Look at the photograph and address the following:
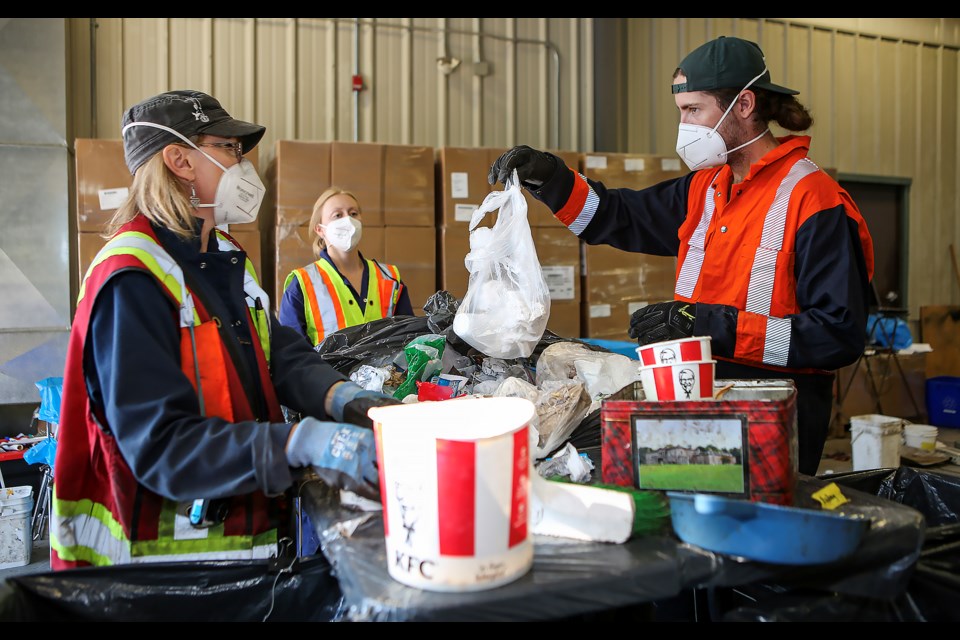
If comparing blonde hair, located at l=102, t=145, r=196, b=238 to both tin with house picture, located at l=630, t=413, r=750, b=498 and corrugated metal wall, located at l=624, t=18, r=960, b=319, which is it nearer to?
tin with house picture, located at l=630, t=413, r=750, b=498

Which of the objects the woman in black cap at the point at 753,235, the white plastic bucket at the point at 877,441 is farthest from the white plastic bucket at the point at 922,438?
the woman in black cap at the point at 753,235

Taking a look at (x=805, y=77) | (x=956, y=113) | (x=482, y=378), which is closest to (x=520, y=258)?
(x=482, y=378)

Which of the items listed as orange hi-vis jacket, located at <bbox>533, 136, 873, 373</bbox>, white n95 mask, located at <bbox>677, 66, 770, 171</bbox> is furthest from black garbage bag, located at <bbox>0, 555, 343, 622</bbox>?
white n95 mask, located at <bbox>677, 66, 770, 171</bbox>

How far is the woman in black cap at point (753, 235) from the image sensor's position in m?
1.80

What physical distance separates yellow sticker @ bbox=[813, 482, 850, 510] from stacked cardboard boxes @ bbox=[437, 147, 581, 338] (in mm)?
3864

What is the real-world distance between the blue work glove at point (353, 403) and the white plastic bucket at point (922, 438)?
4.96 meters

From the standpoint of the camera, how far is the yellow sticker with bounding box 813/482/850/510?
123 centimetres

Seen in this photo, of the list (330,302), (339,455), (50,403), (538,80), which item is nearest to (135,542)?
(339,455)

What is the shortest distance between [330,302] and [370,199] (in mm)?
1381

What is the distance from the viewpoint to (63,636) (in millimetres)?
1110

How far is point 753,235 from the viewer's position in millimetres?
1972

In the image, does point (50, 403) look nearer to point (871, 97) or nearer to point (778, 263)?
point (778, 263)

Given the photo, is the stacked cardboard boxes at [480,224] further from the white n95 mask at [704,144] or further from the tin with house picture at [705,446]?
the tin with house picture at [705,446]

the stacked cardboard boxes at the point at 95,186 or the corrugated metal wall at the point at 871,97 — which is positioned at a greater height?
the corrugated metal wall at the point at 871,97
